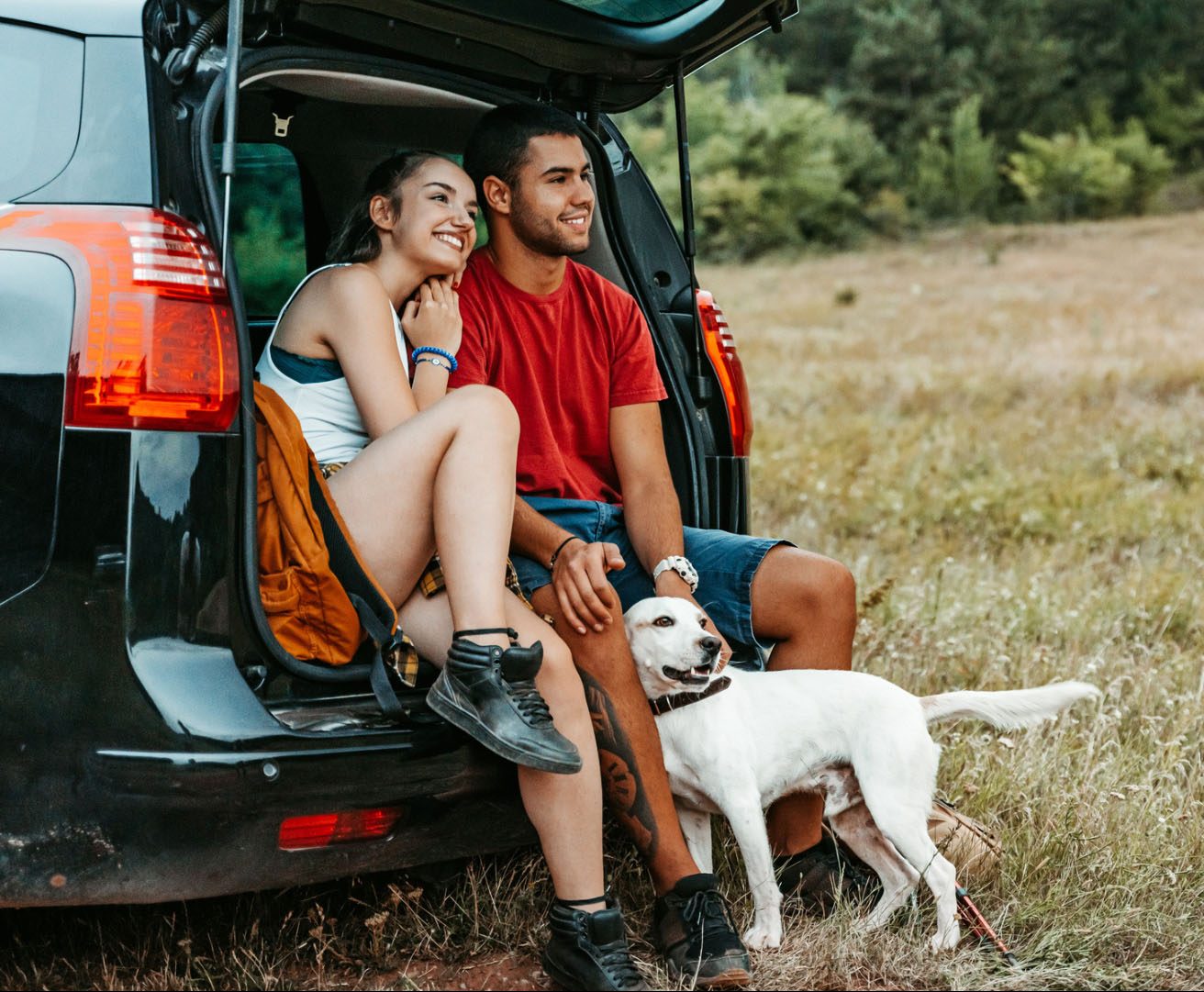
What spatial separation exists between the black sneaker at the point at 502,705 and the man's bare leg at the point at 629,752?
0.82ft

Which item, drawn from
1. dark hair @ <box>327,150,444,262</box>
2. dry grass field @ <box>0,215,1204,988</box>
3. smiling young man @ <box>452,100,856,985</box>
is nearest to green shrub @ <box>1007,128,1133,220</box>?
dry grass field @ <box>0,215,1204,988</box>

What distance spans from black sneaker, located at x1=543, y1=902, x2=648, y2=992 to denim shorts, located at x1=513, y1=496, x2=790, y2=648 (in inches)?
32.2

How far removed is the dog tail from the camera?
3111 millimetres

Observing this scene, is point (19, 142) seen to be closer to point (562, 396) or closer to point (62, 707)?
point (62, 707)

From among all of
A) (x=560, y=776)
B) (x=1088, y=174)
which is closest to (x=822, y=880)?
(x=560, y=776)

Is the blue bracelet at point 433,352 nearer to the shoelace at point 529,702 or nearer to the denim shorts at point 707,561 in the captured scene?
the denim shorts at point 707,561

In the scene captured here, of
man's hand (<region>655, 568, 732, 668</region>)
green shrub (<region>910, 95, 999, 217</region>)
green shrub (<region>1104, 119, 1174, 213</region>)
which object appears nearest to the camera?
man's hand (<region>655, 568, 732, 668</region>)

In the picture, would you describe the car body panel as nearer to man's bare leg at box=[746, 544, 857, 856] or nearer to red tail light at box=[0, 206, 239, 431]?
red tail light at box=[0, 206, 239, 431]

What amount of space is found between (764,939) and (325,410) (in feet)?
4.57

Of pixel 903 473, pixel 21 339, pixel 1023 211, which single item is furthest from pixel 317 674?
pixel 1023 211

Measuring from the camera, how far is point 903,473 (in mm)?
8203

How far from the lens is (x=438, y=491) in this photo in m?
2.72

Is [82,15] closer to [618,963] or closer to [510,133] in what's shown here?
[510,133]

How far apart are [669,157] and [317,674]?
34350mm
